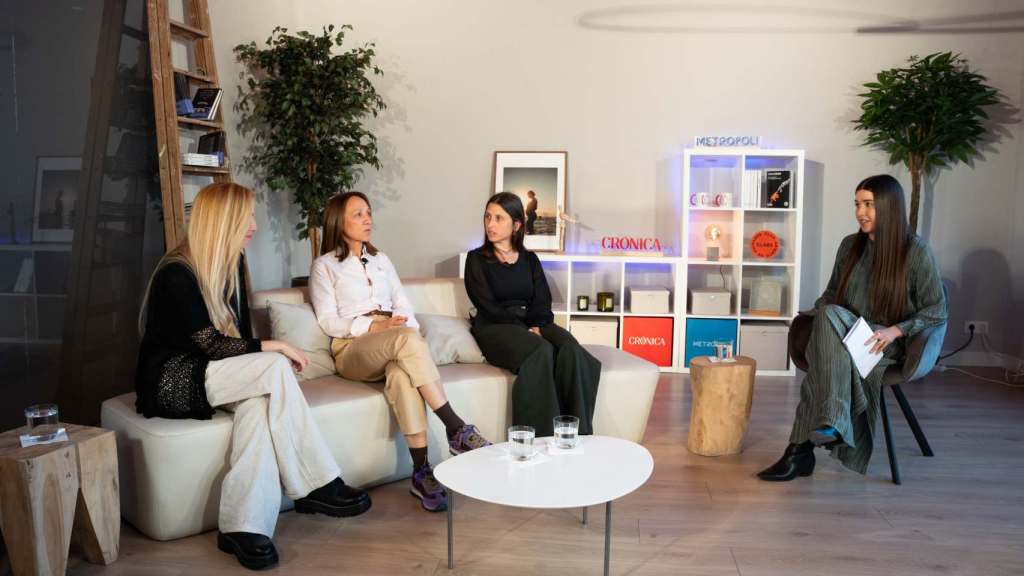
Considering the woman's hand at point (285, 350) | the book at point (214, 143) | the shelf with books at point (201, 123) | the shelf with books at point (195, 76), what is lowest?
the woman's hand at point (285, 350)

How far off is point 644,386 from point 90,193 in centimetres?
251

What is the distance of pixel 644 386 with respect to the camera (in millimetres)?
3477

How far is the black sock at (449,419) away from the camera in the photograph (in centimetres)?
293

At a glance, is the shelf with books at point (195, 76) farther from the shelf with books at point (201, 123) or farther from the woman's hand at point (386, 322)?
the woman's hand at point (386, 322)

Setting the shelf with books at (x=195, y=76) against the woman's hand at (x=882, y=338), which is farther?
the shelf with books at (x=195, y=76)

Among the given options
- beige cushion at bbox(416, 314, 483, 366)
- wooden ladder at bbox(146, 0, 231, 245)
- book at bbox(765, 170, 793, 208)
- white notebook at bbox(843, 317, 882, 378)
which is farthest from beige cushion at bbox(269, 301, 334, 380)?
book at bbox(765, 170, 793, 208)

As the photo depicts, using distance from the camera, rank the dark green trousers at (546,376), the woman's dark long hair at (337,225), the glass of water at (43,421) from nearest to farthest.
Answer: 1. the glass of water at (43,421)
2. the dark green trousers at (546,376)
3. the woman's dark long hair at (337,225)

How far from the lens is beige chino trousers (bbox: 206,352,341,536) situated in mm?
2492

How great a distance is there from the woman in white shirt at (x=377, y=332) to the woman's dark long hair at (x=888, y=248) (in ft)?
5.84

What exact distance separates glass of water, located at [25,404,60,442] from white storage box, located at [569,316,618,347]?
130 inches

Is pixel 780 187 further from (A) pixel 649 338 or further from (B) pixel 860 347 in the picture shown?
(B) pixel 860 347

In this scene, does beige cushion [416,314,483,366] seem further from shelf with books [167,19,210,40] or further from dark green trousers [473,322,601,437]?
shelf with books [167,19,210,40]

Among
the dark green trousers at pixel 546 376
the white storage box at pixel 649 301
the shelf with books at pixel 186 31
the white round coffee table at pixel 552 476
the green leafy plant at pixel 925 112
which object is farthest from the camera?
the white storage box at pixel 649 301

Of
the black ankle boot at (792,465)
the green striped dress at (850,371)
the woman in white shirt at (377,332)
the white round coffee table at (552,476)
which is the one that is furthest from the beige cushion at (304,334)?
the green striped dress at (850,371)
